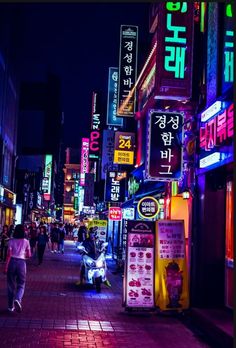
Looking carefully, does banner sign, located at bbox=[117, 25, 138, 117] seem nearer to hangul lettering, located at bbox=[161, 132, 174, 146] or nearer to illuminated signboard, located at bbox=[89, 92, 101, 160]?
hangul lettering, located at bbox=[161, 132, 174, 146]

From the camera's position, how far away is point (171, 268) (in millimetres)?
12398

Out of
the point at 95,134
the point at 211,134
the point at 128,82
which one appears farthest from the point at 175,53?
the point at 95,134

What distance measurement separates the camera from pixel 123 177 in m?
32.1

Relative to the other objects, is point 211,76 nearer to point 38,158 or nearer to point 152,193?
point 152,193

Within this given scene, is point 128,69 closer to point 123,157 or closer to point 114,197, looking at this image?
point 123,157

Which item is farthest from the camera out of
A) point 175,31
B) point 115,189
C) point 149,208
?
Answer: point 115,189

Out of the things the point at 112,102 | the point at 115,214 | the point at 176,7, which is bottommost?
the point at 115,214

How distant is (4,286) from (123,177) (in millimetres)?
17006

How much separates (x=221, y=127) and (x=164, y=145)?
3659mm

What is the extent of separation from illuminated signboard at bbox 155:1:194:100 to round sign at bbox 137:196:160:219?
17.4ft

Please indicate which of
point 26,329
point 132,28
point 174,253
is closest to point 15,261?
point 26,329

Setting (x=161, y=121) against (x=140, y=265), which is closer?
Result: (x=140, y=265)

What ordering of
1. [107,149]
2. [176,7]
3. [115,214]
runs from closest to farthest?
[176,7] → [115,214] → [107,149]

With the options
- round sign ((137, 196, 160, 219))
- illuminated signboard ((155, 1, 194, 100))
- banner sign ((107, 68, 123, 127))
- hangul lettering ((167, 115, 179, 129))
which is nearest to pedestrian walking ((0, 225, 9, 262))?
round sign ((137, 196, 160, 219))
